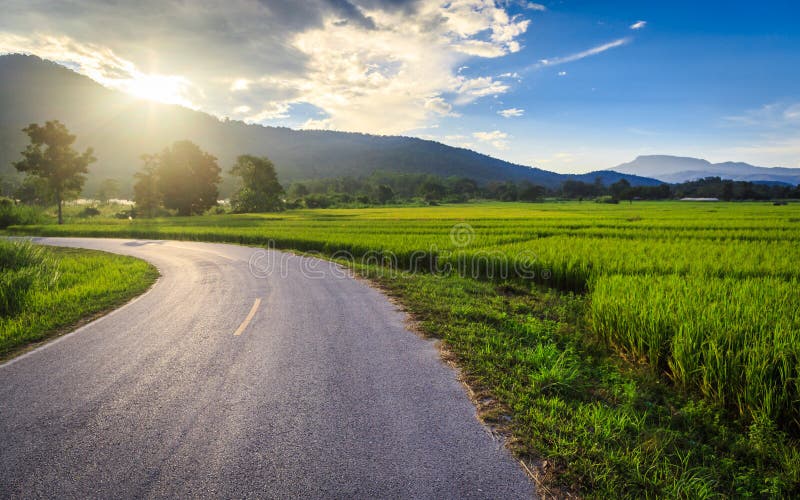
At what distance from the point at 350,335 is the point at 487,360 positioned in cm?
245

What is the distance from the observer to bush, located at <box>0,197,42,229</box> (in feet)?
128

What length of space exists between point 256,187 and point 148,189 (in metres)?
17.8

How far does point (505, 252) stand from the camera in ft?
43.9

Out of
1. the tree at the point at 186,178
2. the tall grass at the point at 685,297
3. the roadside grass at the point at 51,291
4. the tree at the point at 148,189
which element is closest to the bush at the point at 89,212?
the tree at the point at 148,189

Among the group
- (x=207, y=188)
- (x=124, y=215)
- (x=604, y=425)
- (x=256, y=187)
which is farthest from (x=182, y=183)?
(x=604, y=425)

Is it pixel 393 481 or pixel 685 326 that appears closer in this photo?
pixel 393 481

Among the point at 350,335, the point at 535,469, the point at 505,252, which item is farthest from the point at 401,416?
the point at 505,252

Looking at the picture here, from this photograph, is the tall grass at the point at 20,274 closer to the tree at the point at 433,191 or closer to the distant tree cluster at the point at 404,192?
the distant tree cluster at the point at 404,192

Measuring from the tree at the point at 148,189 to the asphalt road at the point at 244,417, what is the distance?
68.1m

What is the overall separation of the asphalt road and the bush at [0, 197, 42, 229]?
48.4 metres

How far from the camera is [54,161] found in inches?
1623

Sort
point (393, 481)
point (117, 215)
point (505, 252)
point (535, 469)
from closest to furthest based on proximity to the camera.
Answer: point (393, 481), point (535, 469), point (505, 252), point (117, 215)

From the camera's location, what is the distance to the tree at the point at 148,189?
63219mm

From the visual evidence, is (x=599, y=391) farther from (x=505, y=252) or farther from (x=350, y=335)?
(x=505, y=252)
